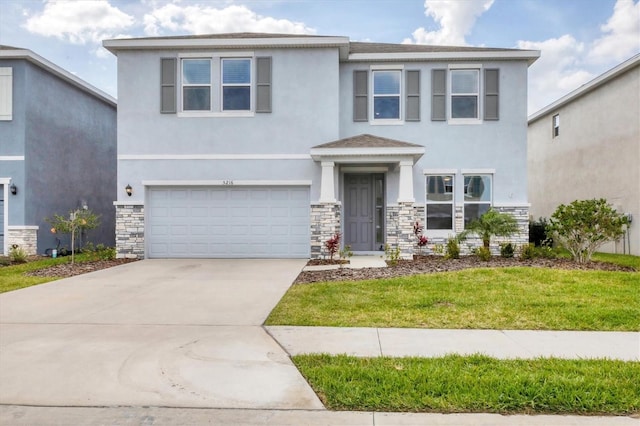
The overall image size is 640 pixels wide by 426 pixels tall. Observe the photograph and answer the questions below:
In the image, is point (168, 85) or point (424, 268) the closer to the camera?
point (424, 268)

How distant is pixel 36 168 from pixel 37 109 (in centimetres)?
199

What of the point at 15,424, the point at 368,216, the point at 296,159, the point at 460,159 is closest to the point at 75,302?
the point at 15,424

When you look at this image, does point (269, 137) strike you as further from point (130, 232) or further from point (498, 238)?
point (498, 238)

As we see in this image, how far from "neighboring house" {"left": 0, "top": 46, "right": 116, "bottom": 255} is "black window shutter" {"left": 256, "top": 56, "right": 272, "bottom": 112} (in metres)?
7.47

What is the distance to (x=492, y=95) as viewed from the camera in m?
13.5

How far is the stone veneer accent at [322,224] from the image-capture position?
478 inches

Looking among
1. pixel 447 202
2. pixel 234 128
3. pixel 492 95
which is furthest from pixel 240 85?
pixel 492 95

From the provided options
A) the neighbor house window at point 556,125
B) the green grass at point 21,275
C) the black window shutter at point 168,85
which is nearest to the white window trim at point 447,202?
the black window shutter at point 168,85

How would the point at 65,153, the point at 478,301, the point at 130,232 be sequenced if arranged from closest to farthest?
the point at 478,301
the point at 130,232
the point at 65,153

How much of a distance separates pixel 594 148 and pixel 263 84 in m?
12.8

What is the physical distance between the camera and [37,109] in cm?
1412

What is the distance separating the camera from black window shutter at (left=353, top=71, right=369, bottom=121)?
13646 mm

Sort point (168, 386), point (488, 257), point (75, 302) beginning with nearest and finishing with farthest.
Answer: point (168, 386) → point (75, 302) → point (488, 257)

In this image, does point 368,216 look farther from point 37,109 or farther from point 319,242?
point 37,109
